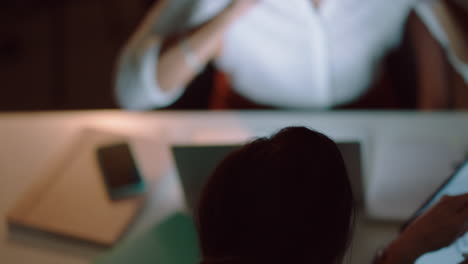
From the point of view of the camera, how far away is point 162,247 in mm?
551

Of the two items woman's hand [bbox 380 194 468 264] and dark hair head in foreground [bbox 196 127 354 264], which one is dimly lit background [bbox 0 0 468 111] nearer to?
woman's hand [bbox 380 194 468 264]

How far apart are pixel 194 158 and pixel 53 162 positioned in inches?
10.7

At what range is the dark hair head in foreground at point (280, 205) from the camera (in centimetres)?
28

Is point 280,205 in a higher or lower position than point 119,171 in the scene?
higher

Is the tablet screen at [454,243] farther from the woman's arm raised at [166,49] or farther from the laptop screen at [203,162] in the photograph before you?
the woman's arm raised at [166,49]

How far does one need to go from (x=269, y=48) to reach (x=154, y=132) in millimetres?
270

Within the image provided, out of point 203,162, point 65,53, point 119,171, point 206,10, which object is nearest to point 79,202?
point 119,171

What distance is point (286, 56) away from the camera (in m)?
0.80

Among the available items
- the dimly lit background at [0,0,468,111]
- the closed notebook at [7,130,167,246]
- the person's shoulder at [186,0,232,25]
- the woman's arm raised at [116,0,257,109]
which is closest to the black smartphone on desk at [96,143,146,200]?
the closed notebook at [7,130,167,246]

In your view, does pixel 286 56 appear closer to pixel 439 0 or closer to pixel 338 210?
pixel 439 0

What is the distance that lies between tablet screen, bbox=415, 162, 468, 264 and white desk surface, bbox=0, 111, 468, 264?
14 cm

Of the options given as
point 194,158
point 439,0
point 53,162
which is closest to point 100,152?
point 53,162

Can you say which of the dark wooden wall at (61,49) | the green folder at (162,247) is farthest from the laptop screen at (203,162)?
the dark wooden wall at (61,49)

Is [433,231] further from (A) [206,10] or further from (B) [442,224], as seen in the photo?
(A) [206,10]
